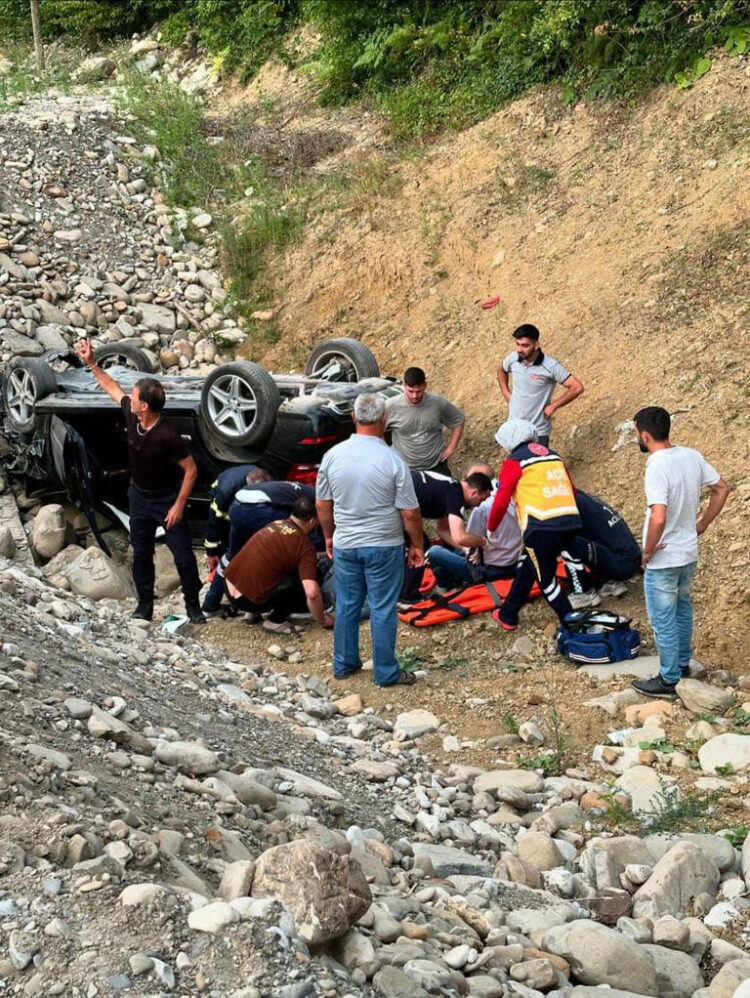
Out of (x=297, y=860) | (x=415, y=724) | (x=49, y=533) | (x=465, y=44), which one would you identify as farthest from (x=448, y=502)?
(x=465, y=44)

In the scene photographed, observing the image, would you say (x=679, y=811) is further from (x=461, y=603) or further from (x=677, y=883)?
(x=461, y=603)

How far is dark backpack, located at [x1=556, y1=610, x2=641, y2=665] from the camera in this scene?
26.4 ft

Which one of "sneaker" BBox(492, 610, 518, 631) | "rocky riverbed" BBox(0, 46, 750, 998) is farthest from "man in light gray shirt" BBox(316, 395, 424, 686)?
"sneaker" BBox(492, 610, 518, 631)

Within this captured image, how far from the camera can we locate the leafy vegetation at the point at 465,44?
1396cm

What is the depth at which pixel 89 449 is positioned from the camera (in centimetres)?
1105

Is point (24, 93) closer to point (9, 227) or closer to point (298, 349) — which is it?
point (9, 227)

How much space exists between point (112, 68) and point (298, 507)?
15255 mm

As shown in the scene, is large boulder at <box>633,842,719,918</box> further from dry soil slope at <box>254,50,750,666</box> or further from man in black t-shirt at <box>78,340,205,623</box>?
Answer: man in black t-shirt at <box>78,340,205,623</box>

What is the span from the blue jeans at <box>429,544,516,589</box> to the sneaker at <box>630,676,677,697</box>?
203 cm

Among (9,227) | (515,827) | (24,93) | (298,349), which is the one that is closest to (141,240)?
(9,227)

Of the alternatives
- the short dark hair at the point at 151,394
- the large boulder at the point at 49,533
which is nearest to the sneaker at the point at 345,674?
the short dark hair at the point at 151,394

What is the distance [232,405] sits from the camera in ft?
33.3

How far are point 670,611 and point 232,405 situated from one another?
437 centimetres

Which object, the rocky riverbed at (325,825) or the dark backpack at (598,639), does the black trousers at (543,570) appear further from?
the rocky riverbed at (325,825)
